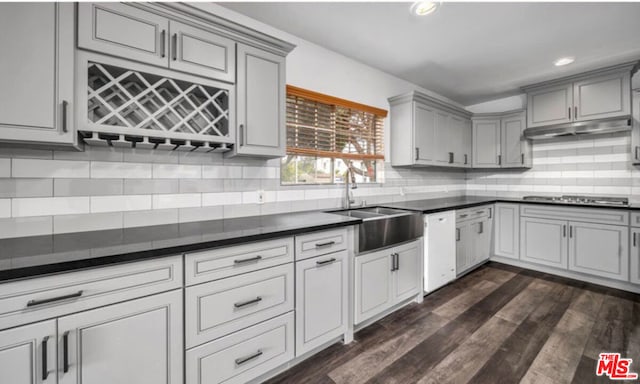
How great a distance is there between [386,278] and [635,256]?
2881 millimetres

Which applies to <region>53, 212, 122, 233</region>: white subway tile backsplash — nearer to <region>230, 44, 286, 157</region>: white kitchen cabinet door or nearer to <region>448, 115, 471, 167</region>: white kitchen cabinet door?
<region>230, 44, 286, 157</region>: white kitchen cabinet door

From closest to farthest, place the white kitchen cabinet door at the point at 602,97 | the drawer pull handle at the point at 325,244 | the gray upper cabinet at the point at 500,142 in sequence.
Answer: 1. the drawer pull handle at the point at 325,244
2. the white kitchen cabinet door at the point at 602,97
3. the gray upper cabinet at the point at 500,142

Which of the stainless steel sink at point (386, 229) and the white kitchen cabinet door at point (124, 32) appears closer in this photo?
the white kitchen cabinet door at point (124, 32)

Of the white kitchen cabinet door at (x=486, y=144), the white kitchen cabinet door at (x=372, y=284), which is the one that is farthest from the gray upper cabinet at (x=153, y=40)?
the white kitchen cabinet door at (x=486, y=144)

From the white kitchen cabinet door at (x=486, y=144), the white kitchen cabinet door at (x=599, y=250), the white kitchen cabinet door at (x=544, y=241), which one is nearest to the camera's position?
the white kitchen cabinet door at (x=599, y=250)

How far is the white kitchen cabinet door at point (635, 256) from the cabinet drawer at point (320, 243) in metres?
3.30

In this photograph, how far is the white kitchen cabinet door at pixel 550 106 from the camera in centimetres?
342

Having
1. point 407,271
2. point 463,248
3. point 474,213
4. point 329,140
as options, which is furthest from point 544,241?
point 329,140

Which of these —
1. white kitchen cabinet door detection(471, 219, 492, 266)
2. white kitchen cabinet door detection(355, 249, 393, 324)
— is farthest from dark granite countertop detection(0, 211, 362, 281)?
white kitchen cabinet door detection(471, 219, 492, 266)

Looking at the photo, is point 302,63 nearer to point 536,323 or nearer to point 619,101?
point 536,323

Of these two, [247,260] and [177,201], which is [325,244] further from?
[177,201]

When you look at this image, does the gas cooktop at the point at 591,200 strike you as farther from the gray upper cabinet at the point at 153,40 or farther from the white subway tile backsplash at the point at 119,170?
the white subway tile backsplash at the point at 119,170

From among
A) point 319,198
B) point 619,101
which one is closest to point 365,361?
point 319,198

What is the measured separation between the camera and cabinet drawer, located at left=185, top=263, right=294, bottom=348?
1.35 m
